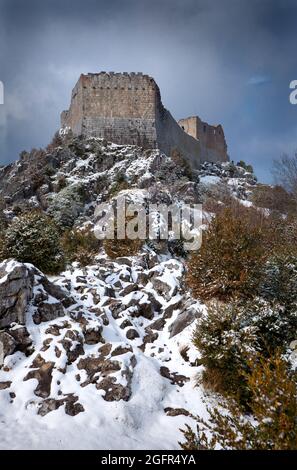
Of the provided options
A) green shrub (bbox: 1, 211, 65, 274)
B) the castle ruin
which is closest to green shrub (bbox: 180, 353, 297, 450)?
→ green shrub (bbox: 1, 211, 65, 274)

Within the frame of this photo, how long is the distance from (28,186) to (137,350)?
1989 centimetres

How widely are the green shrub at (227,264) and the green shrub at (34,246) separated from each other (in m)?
4.19

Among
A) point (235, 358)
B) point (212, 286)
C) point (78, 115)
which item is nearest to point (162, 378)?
point (235, 358)

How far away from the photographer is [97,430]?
231 inches

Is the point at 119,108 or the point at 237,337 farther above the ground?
the point at 119,108

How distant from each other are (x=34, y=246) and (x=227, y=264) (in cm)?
566

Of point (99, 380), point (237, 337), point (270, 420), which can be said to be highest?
point (237, 337)

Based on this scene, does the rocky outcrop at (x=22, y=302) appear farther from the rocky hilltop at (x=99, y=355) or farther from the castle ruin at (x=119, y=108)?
the castle ruin at (x=119, y=108)

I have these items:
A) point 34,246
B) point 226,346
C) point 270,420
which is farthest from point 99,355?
point 270,420

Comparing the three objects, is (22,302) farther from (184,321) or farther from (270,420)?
(270,420)

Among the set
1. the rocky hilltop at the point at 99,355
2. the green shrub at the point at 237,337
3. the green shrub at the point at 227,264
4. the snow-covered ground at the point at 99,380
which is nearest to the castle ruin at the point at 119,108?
the rocky hilltop at the point at 99,355

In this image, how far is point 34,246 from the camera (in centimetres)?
1085

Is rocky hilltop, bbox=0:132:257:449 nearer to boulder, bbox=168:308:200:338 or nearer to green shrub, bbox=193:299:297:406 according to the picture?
boulder, bbox=168:308:200:338

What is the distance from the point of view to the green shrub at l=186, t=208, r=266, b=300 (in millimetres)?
9125
